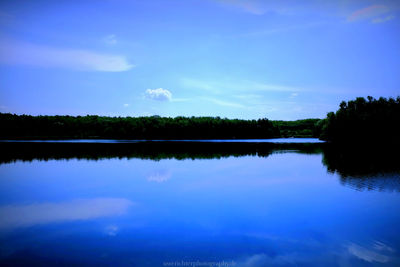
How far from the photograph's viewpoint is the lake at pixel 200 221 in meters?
8.59

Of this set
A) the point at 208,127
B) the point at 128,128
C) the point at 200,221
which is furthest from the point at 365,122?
the point at 128,128

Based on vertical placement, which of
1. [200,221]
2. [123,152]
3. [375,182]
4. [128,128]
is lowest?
[200,221]

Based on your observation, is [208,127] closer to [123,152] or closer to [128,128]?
[128,128]

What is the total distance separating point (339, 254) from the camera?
8.74 metres

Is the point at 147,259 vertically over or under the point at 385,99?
under

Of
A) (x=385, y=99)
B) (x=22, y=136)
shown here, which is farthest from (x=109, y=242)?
(x=22, y=136)

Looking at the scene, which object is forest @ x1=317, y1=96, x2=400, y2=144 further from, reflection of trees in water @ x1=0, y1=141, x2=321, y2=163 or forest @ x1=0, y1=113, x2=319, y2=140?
forest @ x1=0, y1=113, x2=319, y2=140

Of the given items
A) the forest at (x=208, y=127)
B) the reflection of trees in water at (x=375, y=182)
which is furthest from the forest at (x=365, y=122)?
the reflection of trees in water at (x=375, y=182)

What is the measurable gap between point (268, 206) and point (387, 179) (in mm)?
11297

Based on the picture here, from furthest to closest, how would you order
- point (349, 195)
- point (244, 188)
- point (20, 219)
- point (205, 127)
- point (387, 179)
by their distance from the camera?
point (205, 127), point (387, 179), point (244, 188), point (349, 195), point (20, 219)

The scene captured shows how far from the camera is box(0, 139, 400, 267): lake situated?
859cm

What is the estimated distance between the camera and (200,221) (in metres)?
11.7

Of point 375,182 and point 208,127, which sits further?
point 208,127

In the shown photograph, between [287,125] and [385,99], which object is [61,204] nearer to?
[385,99]
